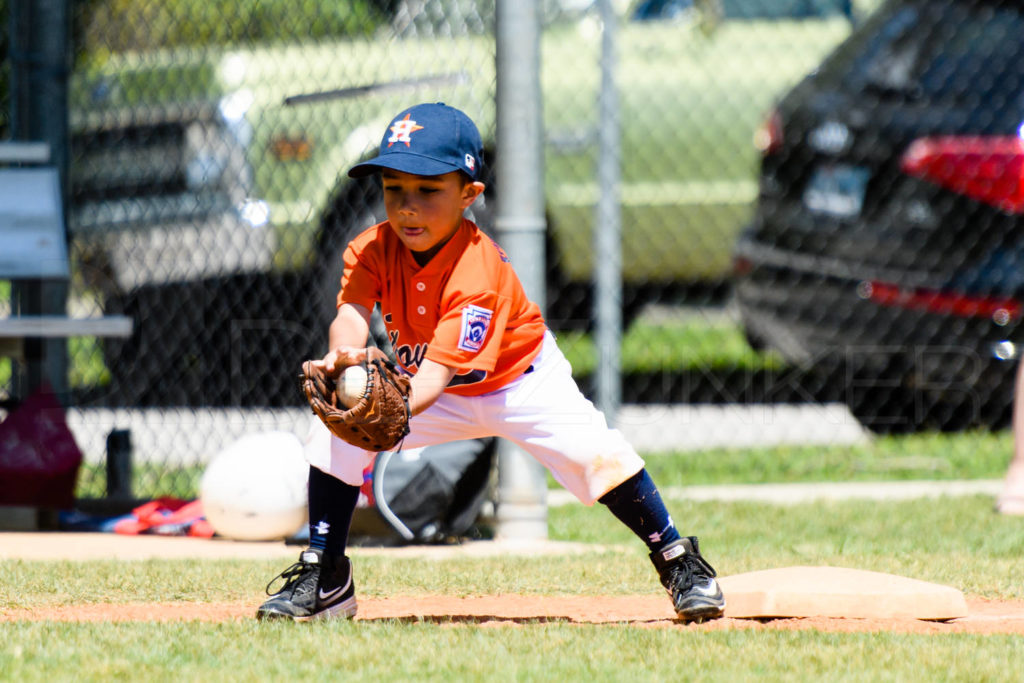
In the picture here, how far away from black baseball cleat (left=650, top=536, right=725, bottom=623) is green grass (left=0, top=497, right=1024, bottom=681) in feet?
0.51

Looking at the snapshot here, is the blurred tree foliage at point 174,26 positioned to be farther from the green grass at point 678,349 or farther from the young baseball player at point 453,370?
the young baseball player at point 453,370

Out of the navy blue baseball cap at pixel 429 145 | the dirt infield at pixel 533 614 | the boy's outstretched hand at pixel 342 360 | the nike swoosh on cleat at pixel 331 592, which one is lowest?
the dirt infield at pixel 533 614

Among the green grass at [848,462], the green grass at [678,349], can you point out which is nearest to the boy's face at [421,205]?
the green grass at [848,462]

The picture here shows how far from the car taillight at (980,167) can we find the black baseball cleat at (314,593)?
416 centimetres

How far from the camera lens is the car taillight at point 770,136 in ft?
24.7

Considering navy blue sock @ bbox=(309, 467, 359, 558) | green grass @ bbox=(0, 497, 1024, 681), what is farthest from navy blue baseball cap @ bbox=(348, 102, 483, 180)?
green grass @ bbox=(0, 497, 1024, 681)

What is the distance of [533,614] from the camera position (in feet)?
12.9

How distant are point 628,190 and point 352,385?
15.7ft

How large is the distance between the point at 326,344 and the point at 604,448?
363 cm

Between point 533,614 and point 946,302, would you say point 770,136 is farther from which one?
point 533,614

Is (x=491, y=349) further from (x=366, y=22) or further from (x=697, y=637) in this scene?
(x=366, y=22)

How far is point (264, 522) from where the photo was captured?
5250mm

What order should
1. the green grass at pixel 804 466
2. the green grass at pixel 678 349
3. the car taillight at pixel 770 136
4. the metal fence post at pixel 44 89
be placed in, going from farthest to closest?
the green grass at pixel 678 349 → the car taillight at pixel 770 136 → the green grass at pixel 804 466 → the metal fence post at pixel 44 89

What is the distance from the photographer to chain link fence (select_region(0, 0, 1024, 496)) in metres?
6.94
